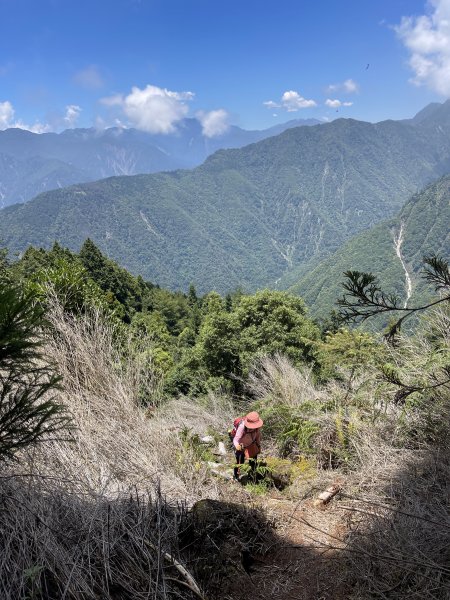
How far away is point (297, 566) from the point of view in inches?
104

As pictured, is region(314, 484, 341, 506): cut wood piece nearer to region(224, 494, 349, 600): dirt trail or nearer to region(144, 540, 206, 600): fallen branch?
region(224, 494, 349, 600): dirt trail

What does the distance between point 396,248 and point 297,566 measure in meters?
156

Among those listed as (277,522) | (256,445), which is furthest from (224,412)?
(277,522)

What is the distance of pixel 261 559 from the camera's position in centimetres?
273

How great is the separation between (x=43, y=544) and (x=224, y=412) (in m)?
4.67

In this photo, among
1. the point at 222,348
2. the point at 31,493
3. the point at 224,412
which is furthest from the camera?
the point at 222,348

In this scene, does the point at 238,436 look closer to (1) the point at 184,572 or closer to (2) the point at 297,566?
(2) the point at 297,566

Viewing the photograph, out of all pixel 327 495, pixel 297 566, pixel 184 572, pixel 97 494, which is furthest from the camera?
pixel 327 495

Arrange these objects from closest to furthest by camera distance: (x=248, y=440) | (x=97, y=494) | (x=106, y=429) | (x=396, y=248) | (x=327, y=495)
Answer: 1. (x=97, y=494)
2. (x=327, y=495)
3. (x=106, y=429)
4. (x=248, y=440)
5. (x=396, y=248)

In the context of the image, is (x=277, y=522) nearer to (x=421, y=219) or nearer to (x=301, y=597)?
(x=301, y=597)

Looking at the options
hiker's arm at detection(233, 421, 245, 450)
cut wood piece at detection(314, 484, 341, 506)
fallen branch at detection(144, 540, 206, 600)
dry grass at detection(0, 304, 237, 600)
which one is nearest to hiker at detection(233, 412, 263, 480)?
hiker's arm at detection(233, 421, 245, 450)

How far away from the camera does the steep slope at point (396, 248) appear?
122m

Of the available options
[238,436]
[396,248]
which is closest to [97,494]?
[238,436]

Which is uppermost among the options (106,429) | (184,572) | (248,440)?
(106,429)
